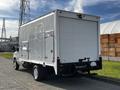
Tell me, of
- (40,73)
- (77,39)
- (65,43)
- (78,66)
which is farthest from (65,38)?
(40,73)

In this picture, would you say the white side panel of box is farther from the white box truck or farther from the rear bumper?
the rear bumper

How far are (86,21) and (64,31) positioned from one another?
4.55ft

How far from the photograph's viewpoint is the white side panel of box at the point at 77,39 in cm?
1104

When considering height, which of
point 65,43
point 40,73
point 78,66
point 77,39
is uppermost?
point 77,39

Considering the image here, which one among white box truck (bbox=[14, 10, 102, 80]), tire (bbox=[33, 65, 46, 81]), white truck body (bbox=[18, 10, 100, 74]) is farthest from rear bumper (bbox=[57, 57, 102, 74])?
tire (bbox=[33, 65, 46, 81])

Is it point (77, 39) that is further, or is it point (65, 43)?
point (77, 39)

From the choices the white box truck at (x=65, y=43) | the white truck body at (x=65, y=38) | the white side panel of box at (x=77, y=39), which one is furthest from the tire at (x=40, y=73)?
the white side panel of box at (x=77, y=39)

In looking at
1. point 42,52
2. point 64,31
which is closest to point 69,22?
point 64,31

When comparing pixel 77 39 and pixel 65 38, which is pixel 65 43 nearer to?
pixel 65 38

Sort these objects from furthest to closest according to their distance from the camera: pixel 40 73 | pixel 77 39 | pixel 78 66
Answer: pixel 40 73 → pixel 77 39 → pixel 78 66

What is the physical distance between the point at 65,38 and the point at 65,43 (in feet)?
0.74

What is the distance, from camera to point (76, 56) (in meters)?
11.4

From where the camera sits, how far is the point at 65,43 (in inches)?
438

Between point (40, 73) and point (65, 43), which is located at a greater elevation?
point (65, 43)
